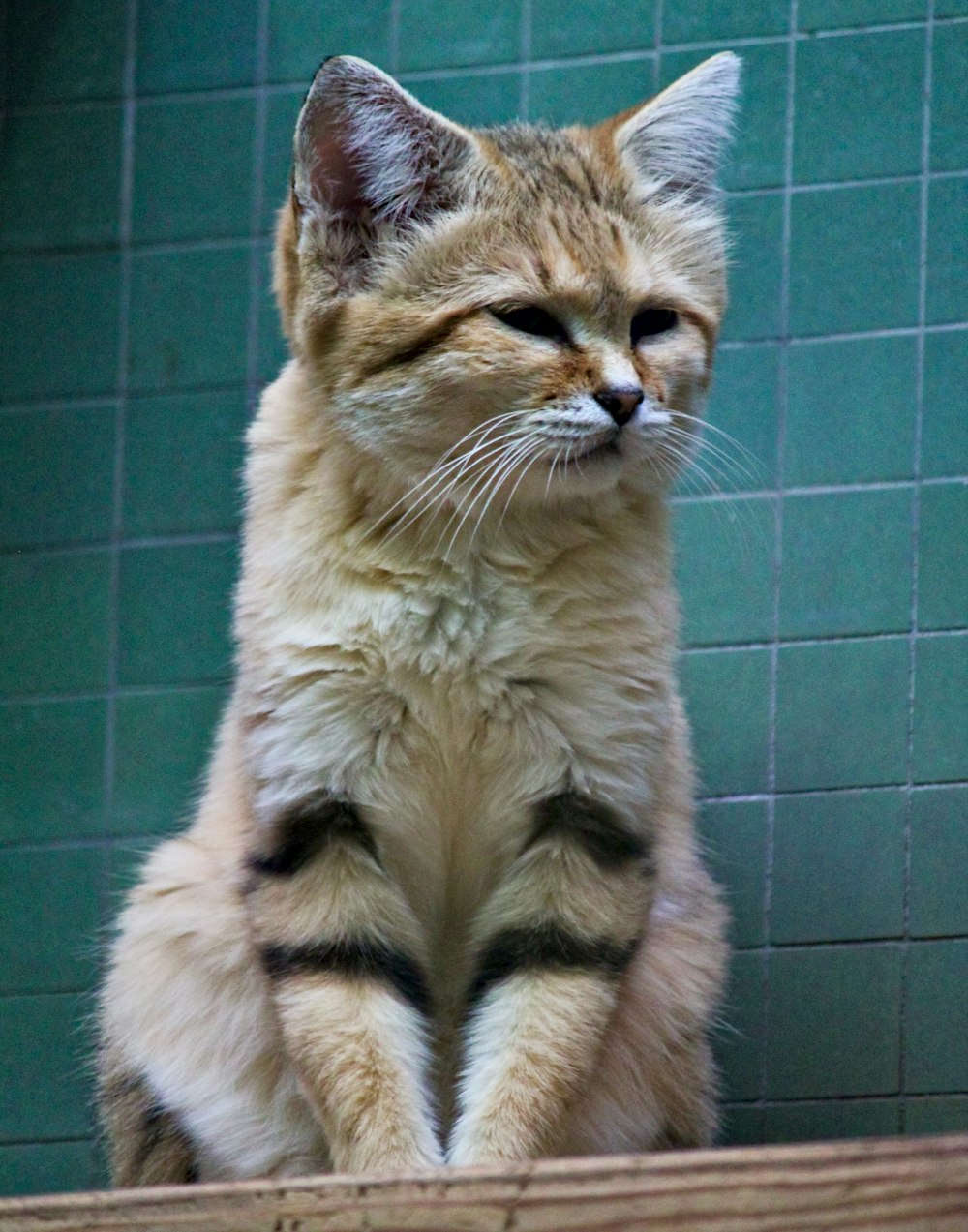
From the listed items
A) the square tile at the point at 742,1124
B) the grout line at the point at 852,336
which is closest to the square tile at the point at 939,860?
the square tile at the point at 742,1124

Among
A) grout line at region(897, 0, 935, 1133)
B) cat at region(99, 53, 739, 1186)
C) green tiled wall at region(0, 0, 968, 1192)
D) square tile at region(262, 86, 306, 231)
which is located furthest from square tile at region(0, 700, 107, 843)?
grout line at region(897, 0, 935, 1133)

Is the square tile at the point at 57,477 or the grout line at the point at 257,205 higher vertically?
the grout line at the point at 257,205

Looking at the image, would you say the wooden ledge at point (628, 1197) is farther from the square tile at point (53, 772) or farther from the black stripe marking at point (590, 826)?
the square tile at point (53, 772)

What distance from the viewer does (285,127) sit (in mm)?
3141

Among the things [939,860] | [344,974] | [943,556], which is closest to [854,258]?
[943,556]

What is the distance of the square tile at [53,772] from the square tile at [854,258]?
1.42 meters

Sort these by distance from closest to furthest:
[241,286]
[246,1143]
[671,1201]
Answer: [671,1201] < [246,1143] < [241,286]

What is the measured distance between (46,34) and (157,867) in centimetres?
173

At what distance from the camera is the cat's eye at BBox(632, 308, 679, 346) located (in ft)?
7.02

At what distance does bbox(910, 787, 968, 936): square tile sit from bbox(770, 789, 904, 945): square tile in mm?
23

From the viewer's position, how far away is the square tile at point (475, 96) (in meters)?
3.05

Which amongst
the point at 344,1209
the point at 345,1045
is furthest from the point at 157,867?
the point at 344,1209

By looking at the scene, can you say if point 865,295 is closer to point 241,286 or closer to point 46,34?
point 241,286

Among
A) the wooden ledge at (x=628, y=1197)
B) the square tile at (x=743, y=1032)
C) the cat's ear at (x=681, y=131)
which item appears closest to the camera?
the wooden ledge at (x=628, y=1197)
